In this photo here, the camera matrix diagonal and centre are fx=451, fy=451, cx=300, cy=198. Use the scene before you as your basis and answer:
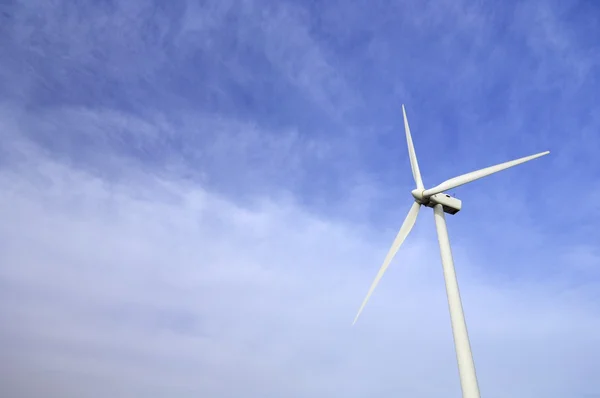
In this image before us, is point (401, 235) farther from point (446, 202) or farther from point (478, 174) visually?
point (478, 174)

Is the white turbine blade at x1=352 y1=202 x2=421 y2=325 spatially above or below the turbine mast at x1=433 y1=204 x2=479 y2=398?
above

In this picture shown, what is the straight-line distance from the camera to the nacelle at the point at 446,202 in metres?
42.0

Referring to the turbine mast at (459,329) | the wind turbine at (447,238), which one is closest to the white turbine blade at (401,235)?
the wind turbine at (447,238)

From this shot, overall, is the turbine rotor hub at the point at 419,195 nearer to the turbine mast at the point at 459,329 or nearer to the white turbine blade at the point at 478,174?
the white turbine blade at the point at 478,174

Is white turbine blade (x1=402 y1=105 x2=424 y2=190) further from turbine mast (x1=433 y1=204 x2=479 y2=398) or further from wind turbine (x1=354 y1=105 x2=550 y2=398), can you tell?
turbine mast (x1=433 y1=204 x2=479 y2=398)

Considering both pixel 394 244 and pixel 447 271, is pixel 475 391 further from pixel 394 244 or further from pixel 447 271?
pixel 394 244

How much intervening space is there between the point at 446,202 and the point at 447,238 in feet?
15.6

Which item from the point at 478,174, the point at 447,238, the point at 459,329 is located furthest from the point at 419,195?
the point at 459,329

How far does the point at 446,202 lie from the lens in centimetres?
4225

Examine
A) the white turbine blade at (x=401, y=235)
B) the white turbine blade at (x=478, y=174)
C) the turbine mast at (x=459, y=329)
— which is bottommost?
the turbine mast at (x=459, y=329)

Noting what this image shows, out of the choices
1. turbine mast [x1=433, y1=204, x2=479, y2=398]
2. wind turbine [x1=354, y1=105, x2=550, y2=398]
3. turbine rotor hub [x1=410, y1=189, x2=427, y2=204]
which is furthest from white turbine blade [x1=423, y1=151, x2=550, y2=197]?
turbine mast [x1=433, y1=204, x2=479, y2=398]

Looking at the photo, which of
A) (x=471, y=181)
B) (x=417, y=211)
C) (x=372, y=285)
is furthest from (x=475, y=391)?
(x=471, y=181)

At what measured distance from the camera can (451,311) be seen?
33.7 m

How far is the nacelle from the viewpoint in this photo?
41969 millimetres
